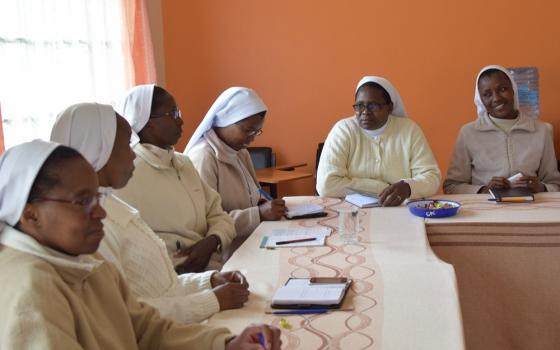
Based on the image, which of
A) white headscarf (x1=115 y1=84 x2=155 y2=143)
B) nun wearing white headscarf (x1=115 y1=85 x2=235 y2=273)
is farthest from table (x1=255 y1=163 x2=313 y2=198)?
white headscarf (x1=115 y1=84 x2=155 y2=143)

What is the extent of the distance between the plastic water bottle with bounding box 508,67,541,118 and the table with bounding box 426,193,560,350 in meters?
2.13

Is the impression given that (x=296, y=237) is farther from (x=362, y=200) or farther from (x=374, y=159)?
(x=374, y=159)

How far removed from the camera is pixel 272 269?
7.79ft

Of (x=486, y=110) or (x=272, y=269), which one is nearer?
(x=272, y=269)

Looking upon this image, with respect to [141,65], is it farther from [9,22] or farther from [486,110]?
[486,110]

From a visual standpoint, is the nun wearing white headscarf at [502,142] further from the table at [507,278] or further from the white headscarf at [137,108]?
the white headscarf at [137,108]

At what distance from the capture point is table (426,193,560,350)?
2.88 metres

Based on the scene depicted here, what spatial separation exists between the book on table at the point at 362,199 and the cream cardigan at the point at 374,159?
26 millimetres

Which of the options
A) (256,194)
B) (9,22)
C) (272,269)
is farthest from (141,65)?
(272,269)

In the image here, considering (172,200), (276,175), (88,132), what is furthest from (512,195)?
(88,132)

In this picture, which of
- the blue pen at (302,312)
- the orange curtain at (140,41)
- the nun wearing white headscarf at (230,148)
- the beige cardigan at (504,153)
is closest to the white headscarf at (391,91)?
the beige cardigan at (504,153)

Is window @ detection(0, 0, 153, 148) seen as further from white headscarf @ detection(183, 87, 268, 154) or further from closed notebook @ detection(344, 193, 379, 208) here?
closed notebook @ detection(344, 193, 379, 208)

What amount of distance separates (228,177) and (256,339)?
1.87 metres

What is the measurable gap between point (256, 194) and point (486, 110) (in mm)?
1560
